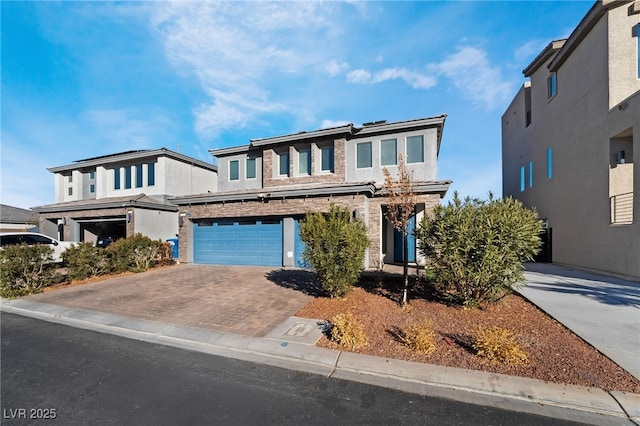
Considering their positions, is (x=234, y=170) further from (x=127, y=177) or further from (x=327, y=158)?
(x=127, y=177)

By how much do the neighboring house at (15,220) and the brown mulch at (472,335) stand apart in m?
37.0

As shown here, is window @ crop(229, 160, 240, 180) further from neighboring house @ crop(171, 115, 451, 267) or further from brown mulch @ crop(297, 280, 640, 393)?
brown mulch @ crop(297, 280, 640, 393)

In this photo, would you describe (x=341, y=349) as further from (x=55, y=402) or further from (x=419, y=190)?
(x=419, y=190)

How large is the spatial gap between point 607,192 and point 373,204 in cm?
920

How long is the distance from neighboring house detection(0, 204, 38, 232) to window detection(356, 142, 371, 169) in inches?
1348

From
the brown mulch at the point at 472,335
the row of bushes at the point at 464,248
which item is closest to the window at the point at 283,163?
the row of bushes at the point at 464,248

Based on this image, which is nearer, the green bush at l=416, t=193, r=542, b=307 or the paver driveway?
the green bush at l=416, t=193, r=542, b=307

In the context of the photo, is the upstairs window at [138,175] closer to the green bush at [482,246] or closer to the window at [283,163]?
the window at [283,163]

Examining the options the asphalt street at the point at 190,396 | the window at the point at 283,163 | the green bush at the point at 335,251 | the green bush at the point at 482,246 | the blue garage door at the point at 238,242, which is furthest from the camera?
the window at the point at 283,163

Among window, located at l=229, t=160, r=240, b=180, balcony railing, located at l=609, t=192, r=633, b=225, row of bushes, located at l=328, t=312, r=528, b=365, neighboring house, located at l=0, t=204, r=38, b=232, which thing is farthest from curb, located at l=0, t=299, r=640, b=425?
neighboring house, located at l=0, t=204, r=38, b=232

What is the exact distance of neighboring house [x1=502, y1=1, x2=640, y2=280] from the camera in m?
10.0

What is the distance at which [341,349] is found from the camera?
455 centimetres

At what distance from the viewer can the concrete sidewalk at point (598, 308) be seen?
4.38 metres

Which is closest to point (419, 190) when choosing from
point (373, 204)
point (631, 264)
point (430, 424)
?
point (373, 204)
